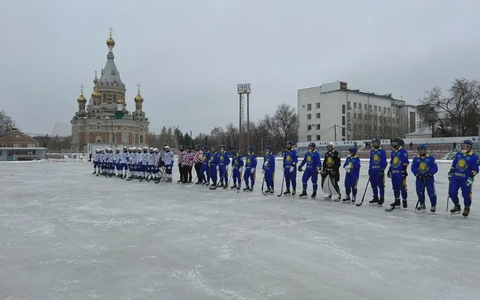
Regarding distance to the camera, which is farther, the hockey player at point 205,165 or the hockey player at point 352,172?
the hockey player at point 205,165

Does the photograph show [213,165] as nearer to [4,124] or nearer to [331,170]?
[331,170]

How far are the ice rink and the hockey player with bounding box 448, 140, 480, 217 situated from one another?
44 cm

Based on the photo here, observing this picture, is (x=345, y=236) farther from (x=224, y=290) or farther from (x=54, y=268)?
(x=54, y=268)

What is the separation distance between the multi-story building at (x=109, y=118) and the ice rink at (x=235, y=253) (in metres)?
87.4

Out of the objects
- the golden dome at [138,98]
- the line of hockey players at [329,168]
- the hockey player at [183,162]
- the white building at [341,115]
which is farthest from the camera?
the golden dome at [138,98]

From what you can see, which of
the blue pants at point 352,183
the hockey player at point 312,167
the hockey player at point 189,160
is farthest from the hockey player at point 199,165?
the blue pants at point 352,183

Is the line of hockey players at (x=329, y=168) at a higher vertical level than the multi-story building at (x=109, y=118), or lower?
lower

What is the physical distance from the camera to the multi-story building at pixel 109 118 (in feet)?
316

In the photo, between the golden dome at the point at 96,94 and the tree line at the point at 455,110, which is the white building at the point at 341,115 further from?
the golden dome at the point at 96,94

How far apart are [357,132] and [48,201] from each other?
80893 mm

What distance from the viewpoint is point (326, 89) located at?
85.0 metres

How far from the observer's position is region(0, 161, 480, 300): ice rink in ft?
14.5

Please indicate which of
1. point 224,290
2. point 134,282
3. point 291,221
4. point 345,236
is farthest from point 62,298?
point 291,221

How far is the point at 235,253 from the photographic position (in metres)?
5.89
